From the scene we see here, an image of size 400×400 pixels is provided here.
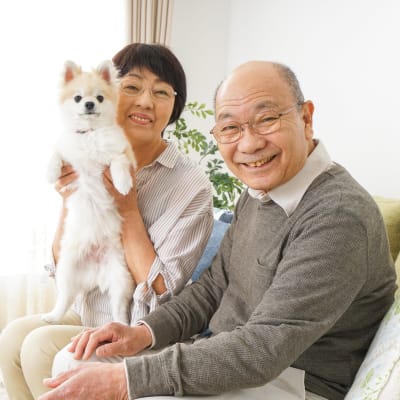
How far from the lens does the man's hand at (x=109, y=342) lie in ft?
3.90

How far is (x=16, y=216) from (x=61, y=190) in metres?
1.51

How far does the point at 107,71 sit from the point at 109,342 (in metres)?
0.83

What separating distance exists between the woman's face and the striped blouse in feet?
0.35

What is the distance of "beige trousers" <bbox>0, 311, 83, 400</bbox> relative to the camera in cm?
140

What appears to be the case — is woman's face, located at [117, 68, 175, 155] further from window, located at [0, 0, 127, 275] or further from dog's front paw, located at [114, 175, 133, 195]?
window, located at [0, 0, 127, 275]

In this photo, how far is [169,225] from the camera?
1504 millimetres

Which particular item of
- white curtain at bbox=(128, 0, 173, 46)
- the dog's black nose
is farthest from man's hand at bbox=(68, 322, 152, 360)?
white curtain at bbox=(128, 0, 173, 46)

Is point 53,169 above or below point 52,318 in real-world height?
above

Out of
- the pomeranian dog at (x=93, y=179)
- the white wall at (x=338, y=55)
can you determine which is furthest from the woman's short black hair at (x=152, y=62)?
the white wall at (x=338, y=55)

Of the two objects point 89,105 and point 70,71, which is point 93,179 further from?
point 70,71

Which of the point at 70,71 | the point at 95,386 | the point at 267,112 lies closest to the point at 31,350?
the point at 95,386

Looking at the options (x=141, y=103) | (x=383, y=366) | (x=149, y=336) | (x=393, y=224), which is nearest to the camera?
(x=383, y=366)

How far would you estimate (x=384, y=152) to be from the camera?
2422 millimetres

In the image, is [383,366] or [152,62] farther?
[152,62]
